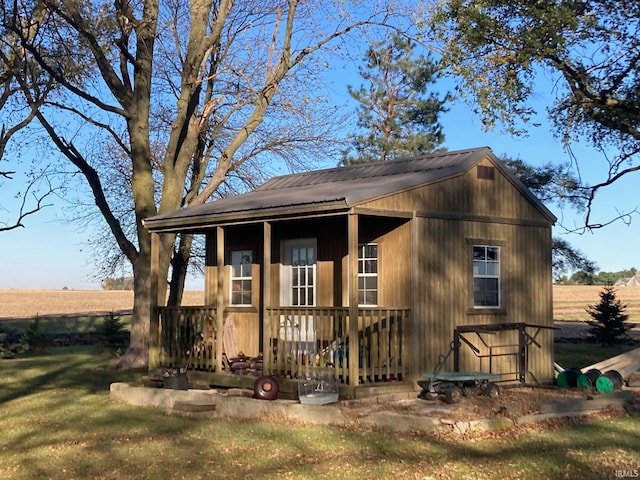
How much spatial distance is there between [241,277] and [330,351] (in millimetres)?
4156

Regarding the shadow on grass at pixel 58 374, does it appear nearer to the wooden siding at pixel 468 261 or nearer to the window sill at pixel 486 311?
the wooden siding at pixel 468 261

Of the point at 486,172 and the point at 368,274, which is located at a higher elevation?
the point at 486,172

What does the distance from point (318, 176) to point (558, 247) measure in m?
11.7

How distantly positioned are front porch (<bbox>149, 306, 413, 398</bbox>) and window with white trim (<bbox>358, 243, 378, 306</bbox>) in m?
0.58

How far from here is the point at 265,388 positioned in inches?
476

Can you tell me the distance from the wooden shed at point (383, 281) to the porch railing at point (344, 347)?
28 mm

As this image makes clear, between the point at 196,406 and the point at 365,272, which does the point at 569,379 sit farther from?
the point at 196,406

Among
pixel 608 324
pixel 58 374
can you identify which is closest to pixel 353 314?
pixel 58 374

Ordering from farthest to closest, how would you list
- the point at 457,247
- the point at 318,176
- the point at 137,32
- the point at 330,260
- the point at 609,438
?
the point at 137,32, the point at 318,176, the point at 330,260, the point at 457,247, the point at 609,438

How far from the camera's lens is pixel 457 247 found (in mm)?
13258

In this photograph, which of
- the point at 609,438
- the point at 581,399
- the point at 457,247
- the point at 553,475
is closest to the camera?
the point at 553,475

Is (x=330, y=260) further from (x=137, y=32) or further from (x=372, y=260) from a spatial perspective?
(x=137, y=32)

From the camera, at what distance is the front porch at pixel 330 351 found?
11.8 metres

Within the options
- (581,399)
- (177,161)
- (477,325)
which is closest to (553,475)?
(581,399)
